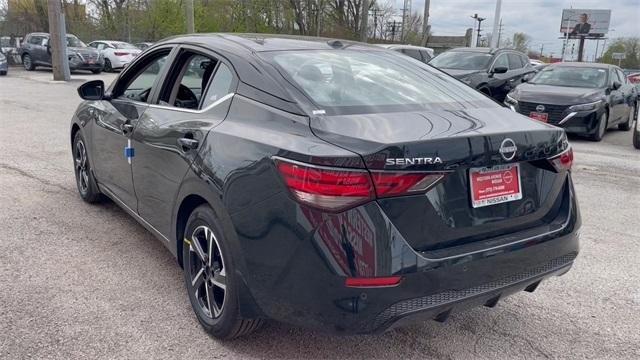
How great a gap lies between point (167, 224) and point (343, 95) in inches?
54.8

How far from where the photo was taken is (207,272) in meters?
2.94

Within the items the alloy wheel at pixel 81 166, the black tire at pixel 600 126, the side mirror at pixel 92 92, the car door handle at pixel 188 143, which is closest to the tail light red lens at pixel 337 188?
the car door handle at pixel 188 143

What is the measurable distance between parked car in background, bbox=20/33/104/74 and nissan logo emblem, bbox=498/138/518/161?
79.4 feet

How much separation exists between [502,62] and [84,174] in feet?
37.2

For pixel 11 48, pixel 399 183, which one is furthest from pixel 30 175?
pixel 11 48

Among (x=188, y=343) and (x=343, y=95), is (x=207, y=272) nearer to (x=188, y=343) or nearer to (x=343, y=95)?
(x=188, y=343)

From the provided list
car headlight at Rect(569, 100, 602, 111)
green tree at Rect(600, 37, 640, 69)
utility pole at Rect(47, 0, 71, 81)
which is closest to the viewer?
car headlight at Rect(569, 100, 602, 111)

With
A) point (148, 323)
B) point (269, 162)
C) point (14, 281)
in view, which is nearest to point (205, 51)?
point (269, 162)

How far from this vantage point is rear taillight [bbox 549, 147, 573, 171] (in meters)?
2.77

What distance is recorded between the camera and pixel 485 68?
12.9m

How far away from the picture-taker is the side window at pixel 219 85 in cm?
300

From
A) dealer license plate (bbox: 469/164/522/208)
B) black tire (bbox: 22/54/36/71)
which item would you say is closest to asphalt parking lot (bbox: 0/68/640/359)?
dealer license plate (bbox: 469/164/522/208)

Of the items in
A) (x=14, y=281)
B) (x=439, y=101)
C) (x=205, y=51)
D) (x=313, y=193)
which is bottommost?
(x=14, y=281)

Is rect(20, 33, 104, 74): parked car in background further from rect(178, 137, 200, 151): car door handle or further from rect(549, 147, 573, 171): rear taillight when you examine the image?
rect(549, 147, 573, 171): rear taillight
